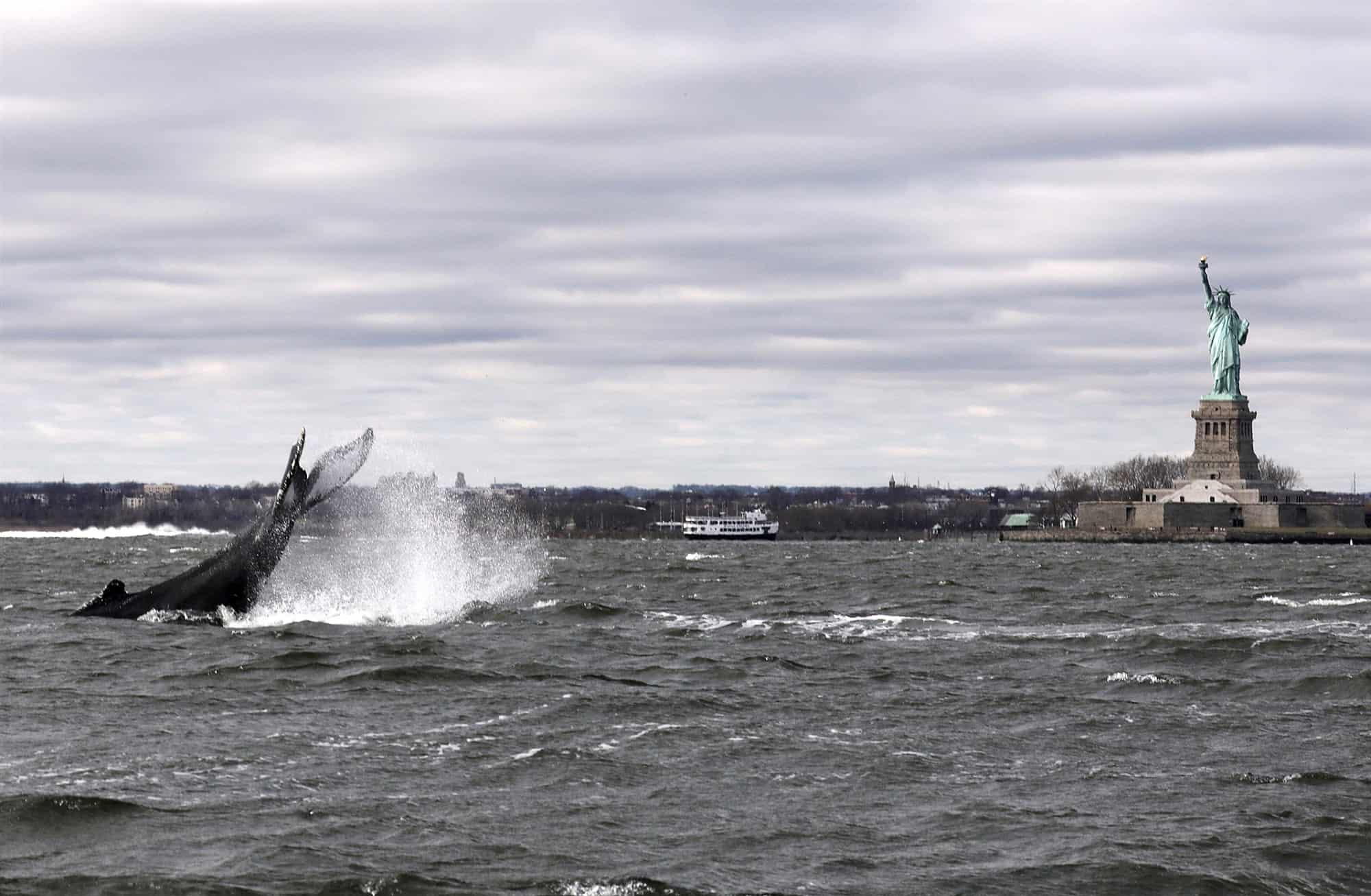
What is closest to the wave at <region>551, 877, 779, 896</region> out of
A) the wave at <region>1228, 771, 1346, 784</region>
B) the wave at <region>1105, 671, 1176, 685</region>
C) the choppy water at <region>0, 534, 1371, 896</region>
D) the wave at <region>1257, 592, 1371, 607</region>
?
the choppy water at <region>0, 534, 1371, 896</region>

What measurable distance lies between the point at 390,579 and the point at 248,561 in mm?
23806

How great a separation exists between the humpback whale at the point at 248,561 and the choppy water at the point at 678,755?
3.50 feet

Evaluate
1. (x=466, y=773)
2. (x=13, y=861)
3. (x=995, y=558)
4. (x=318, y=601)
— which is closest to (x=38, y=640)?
(x=318, y=601)

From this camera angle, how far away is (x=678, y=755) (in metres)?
25.7

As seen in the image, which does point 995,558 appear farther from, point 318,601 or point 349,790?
point 349,790

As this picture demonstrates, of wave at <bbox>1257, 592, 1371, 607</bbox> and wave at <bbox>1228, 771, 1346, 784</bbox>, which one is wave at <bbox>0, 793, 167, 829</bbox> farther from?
wave at <bbox>1257, 592, 1371, 607</bbox>

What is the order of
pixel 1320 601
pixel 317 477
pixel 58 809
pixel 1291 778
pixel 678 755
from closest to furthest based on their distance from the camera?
pixel 58 809, pixel 1291 778, pixel 678 755, pixel 317 477, pixel 1320 601

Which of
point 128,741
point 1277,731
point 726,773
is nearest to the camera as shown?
point 726,773

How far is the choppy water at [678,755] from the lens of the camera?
19.0 metres

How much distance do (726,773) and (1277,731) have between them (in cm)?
946

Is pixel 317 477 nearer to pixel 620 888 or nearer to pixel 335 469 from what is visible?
pixel 335 469

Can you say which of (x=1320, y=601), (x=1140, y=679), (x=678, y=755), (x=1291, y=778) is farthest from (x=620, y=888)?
(x=1320, y=601)

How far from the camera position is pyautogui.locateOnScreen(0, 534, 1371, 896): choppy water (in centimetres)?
1895

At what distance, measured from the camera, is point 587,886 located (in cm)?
1786
